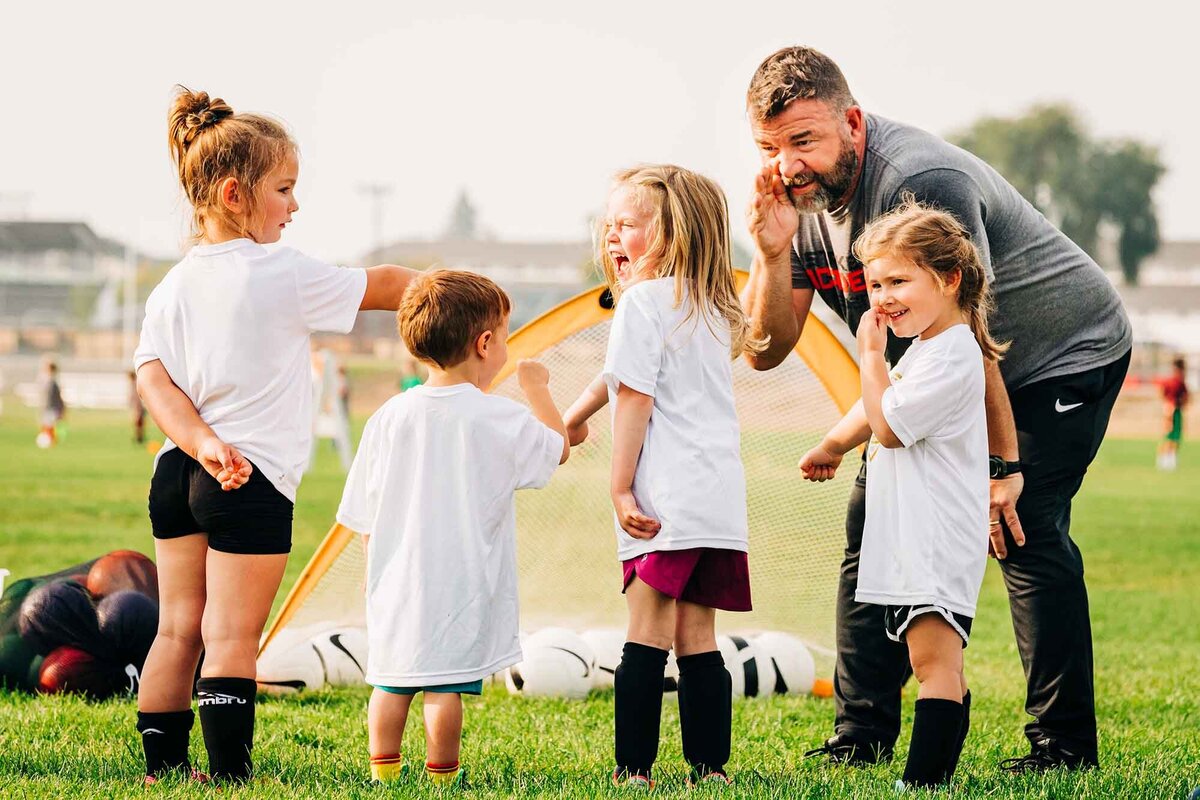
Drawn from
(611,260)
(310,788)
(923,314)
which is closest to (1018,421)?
(923,314)

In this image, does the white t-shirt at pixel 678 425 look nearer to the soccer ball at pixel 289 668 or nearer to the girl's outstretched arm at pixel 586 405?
the girl's outstretched arm at pixel 586 405

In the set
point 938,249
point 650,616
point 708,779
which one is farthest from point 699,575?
point 938,249

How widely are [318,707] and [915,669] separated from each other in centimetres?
232

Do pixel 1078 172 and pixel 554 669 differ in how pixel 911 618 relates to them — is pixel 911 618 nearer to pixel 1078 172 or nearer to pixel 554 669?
pixel 554 669

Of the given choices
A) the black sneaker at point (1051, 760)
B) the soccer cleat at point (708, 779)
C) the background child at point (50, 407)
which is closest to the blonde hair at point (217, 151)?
the soccer cleat at point (708, 779)

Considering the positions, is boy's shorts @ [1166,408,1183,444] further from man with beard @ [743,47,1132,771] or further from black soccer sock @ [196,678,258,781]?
black soccer sock @ [196,678,258,781]

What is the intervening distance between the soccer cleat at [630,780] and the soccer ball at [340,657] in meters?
1.95

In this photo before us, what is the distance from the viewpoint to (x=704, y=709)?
3414mm

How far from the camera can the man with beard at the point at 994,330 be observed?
358cm

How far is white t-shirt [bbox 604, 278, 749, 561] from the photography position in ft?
10.8

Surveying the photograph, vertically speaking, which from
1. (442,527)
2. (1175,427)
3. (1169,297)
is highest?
(1169,297)

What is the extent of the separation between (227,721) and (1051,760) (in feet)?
7.29

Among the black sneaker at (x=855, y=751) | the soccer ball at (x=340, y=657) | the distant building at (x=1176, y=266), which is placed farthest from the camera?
the distant building at (x=1176, y=266)

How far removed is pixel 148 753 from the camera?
3477 millimetres
